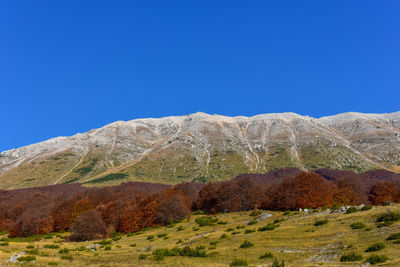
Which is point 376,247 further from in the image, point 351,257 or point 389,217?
point 389,217

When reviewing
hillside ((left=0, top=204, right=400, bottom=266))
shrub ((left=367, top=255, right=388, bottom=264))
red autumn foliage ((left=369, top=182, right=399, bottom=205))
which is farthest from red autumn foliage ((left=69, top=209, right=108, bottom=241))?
red autumn foliage ((left=369, top=182, right=399, bottom=205))

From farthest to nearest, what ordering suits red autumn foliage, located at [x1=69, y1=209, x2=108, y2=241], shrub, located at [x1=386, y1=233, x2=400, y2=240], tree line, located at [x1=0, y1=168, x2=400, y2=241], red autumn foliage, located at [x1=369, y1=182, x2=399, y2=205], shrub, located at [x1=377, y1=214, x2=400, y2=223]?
red autumn foliage, located at [x1=369, y1=182, x2=399, y2=205]
red autumn foliage, located at [x1=69, y1=209, x2=108, y2=241]
tree line, located at [x1=0, y1=168, x2=400, y2=241]
shrub, located at [x1=377, y1=214, x2=400, y2=223]
shrub, located at [x1=386, y1=233, x2=400, y2=240]

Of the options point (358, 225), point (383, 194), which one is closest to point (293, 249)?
point (358, 225)

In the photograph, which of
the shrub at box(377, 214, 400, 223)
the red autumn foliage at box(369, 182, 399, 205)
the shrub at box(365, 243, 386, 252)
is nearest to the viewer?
the shrub at box(365, 243, 386, 252)

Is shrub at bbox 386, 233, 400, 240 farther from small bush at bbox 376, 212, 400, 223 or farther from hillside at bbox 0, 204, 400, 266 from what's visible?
small bush at bbox 376, 212, 400, 223

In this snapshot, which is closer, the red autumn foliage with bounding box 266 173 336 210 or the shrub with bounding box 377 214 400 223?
the shrub with bounding box 377 214 400 223

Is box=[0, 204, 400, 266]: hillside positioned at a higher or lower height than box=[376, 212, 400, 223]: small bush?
lower

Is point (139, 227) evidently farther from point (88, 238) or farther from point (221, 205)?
point (221, 205)

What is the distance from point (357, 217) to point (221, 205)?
60542mm

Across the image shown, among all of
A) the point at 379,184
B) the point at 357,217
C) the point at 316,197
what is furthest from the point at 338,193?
the point at 357,217

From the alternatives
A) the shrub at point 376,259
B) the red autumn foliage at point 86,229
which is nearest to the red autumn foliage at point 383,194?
the shrub at point 376,259

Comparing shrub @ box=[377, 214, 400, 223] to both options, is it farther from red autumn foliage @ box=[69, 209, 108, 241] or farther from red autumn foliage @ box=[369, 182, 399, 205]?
red autumn foliage @ box=[369, 182, 399, 205]

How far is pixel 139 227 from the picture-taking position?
268 feet

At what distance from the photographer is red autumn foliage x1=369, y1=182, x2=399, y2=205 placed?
284 feet
